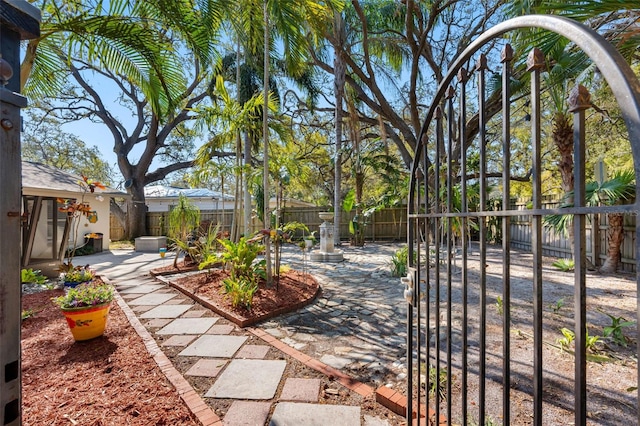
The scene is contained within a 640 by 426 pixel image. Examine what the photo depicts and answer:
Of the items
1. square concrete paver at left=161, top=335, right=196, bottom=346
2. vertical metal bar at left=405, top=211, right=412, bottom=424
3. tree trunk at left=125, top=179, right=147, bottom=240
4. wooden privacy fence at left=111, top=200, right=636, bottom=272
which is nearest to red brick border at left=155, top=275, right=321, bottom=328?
square concrete paver at left=161, top=335, right=196, bottom=346

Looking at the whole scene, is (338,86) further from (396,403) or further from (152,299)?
(396,403)

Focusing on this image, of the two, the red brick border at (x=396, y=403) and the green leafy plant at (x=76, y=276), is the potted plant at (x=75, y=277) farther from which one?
the red brick border at (x=396, y=403)

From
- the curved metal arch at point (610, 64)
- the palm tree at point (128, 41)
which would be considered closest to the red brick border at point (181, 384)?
the curved metal arch at point (610, 64)

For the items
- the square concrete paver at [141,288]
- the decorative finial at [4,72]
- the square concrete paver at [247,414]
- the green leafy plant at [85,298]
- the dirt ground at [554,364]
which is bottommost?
the square concrete paver at [141,288]

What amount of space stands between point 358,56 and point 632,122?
1138cm

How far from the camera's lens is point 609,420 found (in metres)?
1.81

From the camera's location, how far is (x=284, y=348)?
2785mm

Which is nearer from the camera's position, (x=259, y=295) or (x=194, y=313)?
(x=194, y=313)

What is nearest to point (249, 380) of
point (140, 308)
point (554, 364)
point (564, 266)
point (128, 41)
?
point (554, 364)

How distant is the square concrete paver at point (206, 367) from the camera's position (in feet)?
7.80

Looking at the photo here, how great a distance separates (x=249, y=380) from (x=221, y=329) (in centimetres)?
117

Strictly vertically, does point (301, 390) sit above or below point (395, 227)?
below

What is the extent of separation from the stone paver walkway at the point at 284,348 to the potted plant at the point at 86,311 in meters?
0.46

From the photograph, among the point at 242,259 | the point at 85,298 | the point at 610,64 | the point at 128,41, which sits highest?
the point at 128,41
